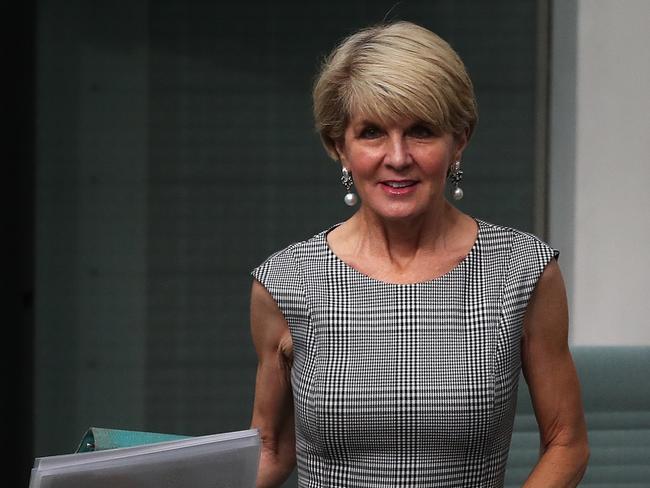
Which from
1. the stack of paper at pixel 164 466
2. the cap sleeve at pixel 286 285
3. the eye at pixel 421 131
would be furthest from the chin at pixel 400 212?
the stack of paper at pixel 164 466

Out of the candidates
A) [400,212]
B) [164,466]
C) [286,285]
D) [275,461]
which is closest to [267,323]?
[286,285]

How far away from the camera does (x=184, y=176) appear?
11.7 ft

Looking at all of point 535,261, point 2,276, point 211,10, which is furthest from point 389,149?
point 2,276

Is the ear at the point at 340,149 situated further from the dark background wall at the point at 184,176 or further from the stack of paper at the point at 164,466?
the dark background wall at the point at 184,176

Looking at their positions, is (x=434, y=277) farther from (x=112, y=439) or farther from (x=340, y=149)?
(x=112, y=439)

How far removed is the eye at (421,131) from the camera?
1.86 meters

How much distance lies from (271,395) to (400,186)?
0.47m

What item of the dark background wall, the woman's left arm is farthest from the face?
the dark background wall

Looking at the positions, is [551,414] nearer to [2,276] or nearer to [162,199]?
[162,199]

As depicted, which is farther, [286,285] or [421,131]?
[286,285]

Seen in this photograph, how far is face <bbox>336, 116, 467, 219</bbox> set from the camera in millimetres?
1849

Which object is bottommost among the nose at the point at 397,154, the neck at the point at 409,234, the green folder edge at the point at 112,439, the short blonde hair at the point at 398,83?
the green folder edge at the point at 112,439

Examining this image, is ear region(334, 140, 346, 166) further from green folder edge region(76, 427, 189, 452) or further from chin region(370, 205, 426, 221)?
green folder edge region(76, 427, 189, 452)

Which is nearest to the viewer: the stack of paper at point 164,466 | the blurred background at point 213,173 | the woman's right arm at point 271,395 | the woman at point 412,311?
the stack of paper at point 164,466
